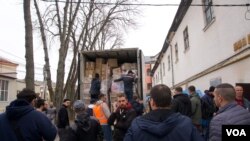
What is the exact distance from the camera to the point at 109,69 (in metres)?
9.82

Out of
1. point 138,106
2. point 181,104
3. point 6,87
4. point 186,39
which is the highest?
point 186,39

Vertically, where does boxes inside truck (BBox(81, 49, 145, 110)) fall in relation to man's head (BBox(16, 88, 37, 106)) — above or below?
above

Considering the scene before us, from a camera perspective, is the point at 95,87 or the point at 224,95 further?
the point at 95,87

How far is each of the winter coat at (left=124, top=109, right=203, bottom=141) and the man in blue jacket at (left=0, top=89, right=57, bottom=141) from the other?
1.52 meters

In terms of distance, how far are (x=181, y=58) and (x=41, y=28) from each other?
8.95 metres

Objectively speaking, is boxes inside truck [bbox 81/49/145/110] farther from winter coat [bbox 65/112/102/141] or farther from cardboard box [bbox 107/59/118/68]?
winter coat [bbox 65/112/102/141]

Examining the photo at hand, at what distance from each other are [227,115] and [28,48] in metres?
7.42

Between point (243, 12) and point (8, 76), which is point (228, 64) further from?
point (8, 76)

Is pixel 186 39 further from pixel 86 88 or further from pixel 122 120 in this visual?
pixel 122 120

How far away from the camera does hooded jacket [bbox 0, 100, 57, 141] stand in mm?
3531

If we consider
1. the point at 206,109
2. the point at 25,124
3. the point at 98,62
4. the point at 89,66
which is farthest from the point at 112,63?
the point at 25,124

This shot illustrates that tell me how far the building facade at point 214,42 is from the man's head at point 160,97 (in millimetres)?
4405

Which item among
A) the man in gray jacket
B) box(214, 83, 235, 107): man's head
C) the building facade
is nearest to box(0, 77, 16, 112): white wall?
the building facade

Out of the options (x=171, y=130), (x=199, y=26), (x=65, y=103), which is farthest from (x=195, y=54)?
(x=171, y=130)
